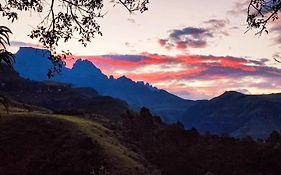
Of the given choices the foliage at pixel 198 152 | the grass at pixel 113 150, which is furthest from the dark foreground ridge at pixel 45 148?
the foliage at pixel 198 152

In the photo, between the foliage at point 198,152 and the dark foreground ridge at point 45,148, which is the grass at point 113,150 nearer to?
the dark foreground ridge at point 45,148

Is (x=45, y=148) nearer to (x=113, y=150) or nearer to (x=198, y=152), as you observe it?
(x=113, y=150)

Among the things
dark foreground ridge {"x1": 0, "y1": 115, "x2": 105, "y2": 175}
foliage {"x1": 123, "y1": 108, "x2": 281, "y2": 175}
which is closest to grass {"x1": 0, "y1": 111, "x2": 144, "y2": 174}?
dark foreground ridge {"x1": 0, "y1": 115, "x2": 105, "y2": 175}

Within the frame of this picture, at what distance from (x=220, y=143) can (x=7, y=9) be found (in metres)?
71.3

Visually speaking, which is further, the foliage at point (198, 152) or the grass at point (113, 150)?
the foliage at point (198, 152)

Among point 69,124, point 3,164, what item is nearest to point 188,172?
point 69,124

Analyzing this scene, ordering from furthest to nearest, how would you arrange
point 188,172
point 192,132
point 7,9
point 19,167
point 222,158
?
point 192,132 < point 222,158 < point 188,172 < point 19,167 < point 7,9

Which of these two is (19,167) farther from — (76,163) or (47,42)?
(47,42)

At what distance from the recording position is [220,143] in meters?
81.0

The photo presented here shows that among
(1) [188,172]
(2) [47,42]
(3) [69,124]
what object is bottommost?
(1) [188,172]

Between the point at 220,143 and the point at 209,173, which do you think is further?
the point at 220,143

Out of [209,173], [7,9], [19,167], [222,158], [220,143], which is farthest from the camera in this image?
[220,143]

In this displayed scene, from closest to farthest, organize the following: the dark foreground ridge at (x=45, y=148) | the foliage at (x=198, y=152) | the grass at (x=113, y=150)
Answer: the grass at (x=113, y=150)
the dark foreground ridge at (x=45, y=148)
the foliage at (x=198, y=152)

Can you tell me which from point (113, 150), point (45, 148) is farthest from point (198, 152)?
point (45, 148)
